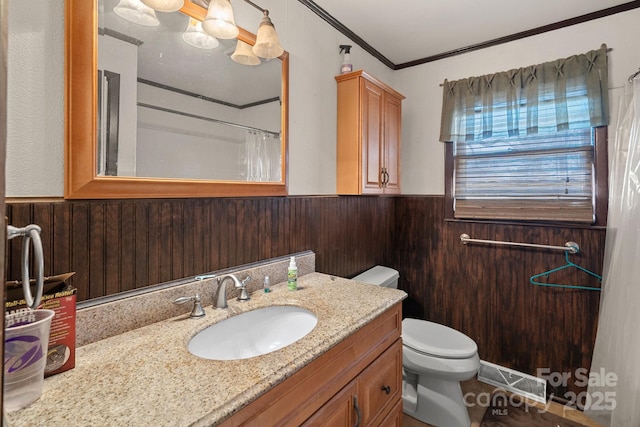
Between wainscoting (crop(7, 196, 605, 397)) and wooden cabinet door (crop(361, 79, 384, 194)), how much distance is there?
0.20m

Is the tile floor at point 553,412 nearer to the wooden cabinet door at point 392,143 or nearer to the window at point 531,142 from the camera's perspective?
the window at point 531,142

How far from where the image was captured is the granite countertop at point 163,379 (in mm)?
623

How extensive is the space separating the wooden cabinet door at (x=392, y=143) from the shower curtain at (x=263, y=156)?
33.5 inches

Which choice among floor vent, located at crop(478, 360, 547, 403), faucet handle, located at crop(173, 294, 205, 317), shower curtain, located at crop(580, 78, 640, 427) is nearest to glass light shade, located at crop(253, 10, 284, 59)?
faucet handle, located at crop(173, 294, 205, 317)

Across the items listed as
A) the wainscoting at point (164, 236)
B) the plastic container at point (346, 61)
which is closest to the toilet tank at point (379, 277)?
the wainscoting at point (164, 236)

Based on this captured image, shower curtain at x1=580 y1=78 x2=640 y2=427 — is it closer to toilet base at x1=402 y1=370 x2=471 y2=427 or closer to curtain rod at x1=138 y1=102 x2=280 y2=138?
toilet base at x1=402 y1=370 x2=471 y2=427

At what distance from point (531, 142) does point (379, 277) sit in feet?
4.37

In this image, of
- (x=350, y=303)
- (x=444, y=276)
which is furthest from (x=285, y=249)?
(x=444, y=276)

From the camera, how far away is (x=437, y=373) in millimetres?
1666

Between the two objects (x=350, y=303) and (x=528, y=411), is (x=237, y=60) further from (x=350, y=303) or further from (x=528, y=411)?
(x=528, y=411)

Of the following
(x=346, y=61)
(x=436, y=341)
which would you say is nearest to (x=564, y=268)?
(x=436, y=341)

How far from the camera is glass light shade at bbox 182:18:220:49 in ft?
3.86

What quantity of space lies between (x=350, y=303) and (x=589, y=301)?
165 cm

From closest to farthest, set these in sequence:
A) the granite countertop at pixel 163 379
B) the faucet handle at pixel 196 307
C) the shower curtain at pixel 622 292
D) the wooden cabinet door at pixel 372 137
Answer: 1. the granite countertop at pixel 163 379
2. the faucet handle at pixel 196 307
3. the shower curtain at pixel 622 292
4. the wooden cabinet door at pixel 372 137
